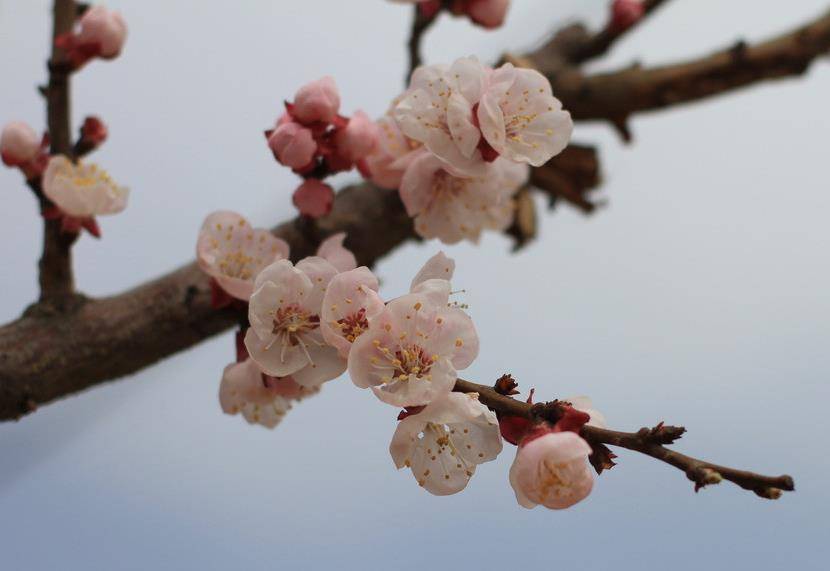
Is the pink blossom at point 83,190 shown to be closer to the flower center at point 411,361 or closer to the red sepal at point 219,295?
the red sepal at point 219,295

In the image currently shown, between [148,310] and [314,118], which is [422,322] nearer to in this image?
[314,118]

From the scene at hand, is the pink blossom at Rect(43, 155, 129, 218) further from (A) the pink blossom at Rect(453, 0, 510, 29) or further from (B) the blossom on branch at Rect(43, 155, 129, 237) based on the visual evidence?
(A) the pink blossom at Rect(453, 0, 510, 29)

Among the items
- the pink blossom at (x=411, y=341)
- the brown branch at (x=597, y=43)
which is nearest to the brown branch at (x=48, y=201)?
the pink blossom at (x=411, y=341)

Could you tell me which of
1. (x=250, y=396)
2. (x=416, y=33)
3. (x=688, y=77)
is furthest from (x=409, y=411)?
(x=688, y=77)

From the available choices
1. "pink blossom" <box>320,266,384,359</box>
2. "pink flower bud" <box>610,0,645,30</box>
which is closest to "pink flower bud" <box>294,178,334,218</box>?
"pink blossom" <box>320,266,384,359</box>

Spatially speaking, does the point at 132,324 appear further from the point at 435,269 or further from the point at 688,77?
the point at 688,77

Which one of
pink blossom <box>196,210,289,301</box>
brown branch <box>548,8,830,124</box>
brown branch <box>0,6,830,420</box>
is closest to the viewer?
pink blossom <box>196,210,289,301</box>
